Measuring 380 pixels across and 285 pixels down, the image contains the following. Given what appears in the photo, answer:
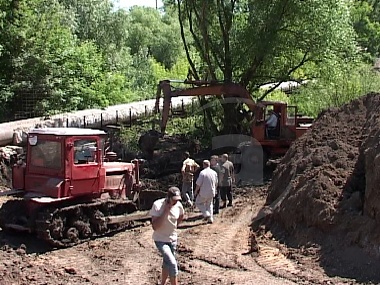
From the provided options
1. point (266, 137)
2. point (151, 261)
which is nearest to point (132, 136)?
point (266, 137)

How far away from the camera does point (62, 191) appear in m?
13.8

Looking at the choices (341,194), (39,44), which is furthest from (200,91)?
(341,194)

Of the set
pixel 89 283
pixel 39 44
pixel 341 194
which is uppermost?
pixel 39 44

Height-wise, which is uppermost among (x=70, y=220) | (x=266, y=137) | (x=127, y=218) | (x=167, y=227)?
(x=266, y=137)

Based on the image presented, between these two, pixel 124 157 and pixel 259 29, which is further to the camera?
pixel 259 29

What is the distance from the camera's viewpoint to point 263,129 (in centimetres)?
2192

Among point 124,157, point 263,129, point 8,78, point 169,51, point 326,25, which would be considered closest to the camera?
point 263,129

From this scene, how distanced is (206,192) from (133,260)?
347 centimetres

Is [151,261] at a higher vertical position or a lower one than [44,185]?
lower

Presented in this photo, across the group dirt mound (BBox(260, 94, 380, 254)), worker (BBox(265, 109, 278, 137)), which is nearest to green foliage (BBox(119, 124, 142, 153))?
worker (BBox(265, 109, 278, 137))

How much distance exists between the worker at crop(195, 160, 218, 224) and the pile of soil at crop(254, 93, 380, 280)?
54.4 inches

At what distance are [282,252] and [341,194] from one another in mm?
1811

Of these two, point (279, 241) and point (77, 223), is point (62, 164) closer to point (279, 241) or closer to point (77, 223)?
point (77, 223)

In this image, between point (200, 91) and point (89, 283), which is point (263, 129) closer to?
point (200, 91)
